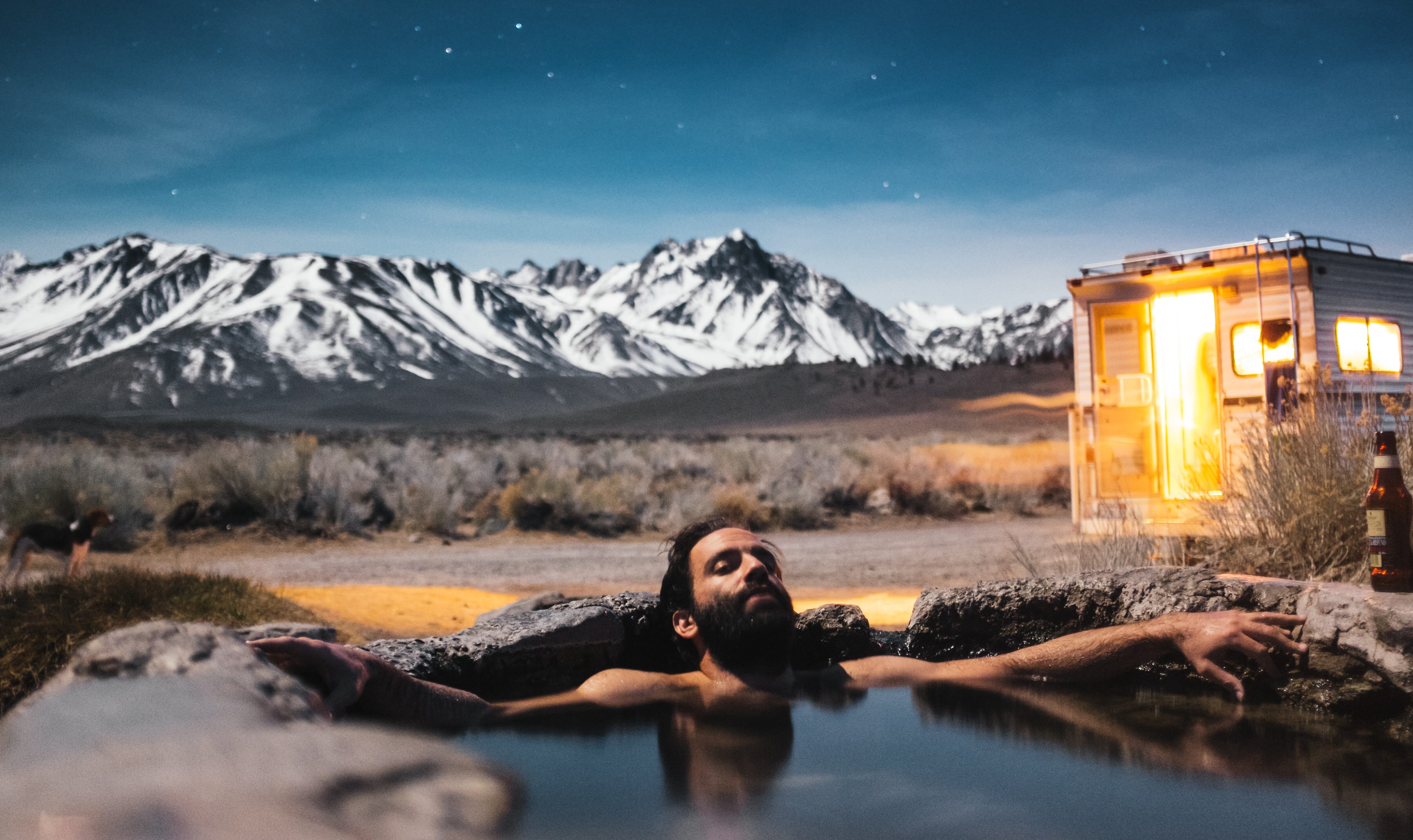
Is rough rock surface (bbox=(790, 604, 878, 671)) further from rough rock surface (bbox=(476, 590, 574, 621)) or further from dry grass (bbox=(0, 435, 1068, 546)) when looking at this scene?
dry grass (bbox=(0, 435, 1068, 546))

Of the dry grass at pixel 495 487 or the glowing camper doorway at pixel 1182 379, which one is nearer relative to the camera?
the glowing camper doorway at pixel 1182 379

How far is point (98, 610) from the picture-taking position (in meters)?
5.53

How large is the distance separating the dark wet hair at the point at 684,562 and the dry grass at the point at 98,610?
195 cm

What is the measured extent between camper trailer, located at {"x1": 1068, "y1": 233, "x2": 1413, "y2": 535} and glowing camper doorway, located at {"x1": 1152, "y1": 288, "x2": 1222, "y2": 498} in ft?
0.06

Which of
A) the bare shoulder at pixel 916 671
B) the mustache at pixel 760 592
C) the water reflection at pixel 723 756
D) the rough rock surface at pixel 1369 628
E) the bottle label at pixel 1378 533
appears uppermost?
the bottle label at pixel 1378 533

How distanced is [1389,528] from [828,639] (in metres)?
2.31

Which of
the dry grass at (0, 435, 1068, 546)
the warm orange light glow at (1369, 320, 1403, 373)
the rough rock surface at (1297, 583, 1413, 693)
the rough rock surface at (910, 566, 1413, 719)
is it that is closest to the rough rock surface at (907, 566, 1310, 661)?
the rough rock surface at (910, 566, 1413, 719)

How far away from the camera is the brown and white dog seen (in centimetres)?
830

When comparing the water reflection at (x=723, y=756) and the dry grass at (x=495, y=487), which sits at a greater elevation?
the dry grass at (x=495, y=487)

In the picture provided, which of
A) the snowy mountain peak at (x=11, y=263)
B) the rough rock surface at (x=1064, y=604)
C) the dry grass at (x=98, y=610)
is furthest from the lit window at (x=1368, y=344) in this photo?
the snowy mountain peak at (x=11, y=263)

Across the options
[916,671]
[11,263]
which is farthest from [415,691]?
[11,263]

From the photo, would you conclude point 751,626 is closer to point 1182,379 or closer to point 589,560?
point 589,560

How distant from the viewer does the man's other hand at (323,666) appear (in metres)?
2.88

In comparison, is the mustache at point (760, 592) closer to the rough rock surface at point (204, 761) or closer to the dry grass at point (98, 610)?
the rough rock surface at point (204, 761)
